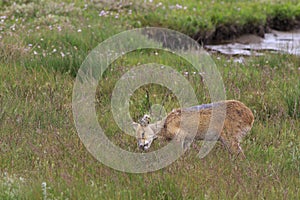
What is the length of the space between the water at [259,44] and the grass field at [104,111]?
66 centimetres

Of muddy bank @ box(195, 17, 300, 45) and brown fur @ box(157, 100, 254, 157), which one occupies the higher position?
brown fur @ box(157, 100, 254, 157)

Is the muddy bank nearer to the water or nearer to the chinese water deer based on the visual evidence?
the water

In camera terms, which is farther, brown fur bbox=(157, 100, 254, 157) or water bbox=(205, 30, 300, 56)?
water bbox=(205, 30, 300, 56)

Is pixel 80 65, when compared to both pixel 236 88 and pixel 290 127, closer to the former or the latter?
pixel 236 88

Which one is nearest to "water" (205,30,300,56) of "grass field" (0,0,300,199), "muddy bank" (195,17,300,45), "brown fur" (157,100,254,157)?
"muddy bank" (195,17,300,45)

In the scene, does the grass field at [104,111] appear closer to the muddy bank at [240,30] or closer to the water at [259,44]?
the muddy bank at [240,30]

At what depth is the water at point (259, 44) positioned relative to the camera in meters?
11.4

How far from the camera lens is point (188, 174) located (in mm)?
4961

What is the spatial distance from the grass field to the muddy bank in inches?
8.6

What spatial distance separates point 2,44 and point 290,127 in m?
4.03

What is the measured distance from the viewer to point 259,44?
12.3m

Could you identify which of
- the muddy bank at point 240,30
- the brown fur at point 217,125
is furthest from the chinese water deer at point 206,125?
the muddy bank at point 240,30

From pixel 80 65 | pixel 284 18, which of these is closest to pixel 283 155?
pixel 80 65

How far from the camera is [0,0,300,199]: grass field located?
4.82 metres
